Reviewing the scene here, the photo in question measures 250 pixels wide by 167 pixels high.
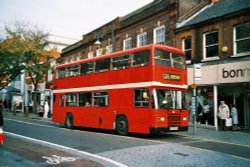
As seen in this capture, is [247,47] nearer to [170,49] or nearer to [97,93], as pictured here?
[170,49]

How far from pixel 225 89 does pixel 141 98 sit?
25.7 ft

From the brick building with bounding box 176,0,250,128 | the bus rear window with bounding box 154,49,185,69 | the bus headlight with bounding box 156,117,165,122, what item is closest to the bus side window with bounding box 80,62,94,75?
the bus rear window with bounding box 154,49,185,69

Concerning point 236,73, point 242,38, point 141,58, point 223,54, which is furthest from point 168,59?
point 242,38

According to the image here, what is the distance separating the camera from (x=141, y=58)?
564 inches

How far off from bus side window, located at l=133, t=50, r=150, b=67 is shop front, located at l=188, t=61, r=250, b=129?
21.3ft

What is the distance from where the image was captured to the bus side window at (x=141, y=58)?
14008 mm

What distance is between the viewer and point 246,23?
1778cm

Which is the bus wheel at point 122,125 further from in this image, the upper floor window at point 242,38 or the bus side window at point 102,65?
the upper floor window at point 242,38

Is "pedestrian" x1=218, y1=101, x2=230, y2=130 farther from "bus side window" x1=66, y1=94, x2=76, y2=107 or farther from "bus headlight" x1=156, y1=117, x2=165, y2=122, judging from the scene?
"bus side window" x1=66, y1=94, x2=76, y2=107

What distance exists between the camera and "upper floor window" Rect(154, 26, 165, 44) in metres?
23.9

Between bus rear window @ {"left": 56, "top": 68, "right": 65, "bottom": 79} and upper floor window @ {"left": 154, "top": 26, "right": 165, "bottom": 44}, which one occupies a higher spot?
upper floor window @ {"left": 154, "top": 26, "right": 165, "bottom": 44}

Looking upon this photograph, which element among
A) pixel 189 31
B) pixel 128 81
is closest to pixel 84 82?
pixel 128 81

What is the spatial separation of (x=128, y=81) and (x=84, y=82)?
386 centimetres

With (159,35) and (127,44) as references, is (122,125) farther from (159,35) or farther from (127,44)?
(127,44)
